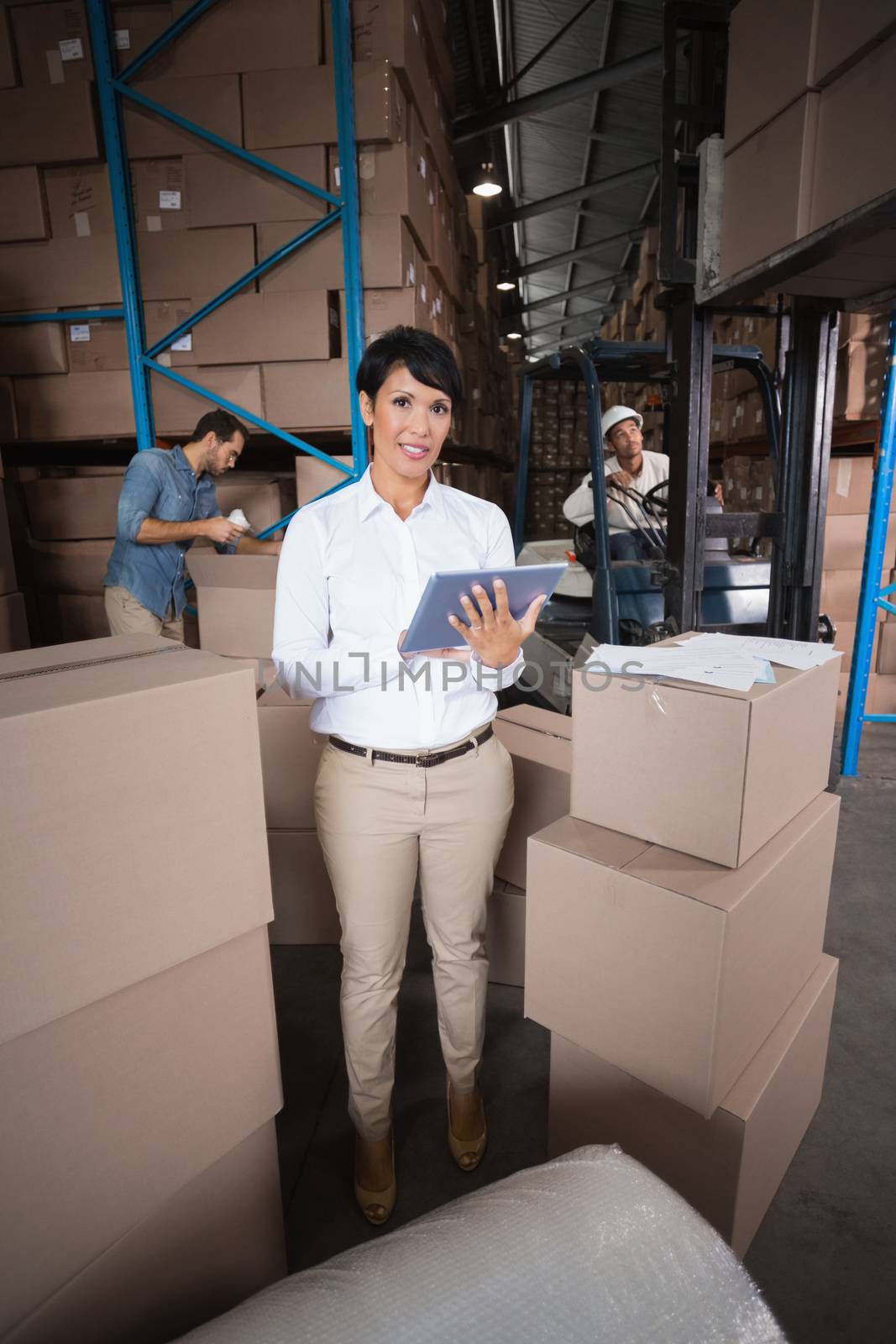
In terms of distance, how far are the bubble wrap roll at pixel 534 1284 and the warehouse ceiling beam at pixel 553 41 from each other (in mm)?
7077

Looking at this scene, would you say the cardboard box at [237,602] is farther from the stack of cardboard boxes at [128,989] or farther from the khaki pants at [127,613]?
the stack of cardboard boxes at [128,989]

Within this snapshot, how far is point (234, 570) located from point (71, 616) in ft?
5.27

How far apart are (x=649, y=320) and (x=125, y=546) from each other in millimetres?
6145

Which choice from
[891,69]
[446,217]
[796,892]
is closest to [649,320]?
[446,217]

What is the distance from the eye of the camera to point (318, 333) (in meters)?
3.44

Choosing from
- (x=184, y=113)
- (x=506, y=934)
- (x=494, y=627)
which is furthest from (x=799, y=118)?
(x=184, y=113)

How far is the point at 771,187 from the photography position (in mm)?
1959

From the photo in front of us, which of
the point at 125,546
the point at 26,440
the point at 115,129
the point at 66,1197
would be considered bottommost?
the point at 66,1197

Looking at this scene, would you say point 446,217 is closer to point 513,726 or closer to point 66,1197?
point 513,726

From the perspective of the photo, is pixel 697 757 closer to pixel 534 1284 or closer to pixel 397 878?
pixel 397 878

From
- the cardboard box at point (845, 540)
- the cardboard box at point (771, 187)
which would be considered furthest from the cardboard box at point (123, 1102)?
the cardboard box at point (845, 540)

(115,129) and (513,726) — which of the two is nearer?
(513,726)

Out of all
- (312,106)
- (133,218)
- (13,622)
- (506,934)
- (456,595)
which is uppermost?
(312,106)

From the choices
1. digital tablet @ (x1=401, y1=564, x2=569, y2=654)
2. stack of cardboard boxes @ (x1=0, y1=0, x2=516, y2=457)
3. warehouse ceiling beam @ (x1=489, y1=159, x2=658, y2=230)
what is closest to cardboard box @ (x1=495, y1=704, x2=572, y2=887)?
digital tablet @ (x1=401, y1=564, x2=569, y2=654)
